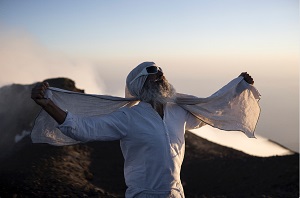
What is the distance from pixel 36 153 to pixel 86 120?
39.6ft

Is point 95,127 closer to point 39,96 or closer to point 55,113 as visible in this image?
point 55,113

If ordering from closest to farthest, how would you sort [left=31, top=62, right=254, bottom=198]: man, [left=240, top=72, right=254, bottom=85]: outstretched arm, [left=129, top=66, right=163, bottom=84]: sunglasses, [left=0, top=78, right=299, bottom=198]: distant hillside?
[left=31, top=62, right=254, bottom=198]: man
[left=129, top=66, right=163, bottom=84]: sunglasses
[left=240, top=72, right=254, bottom=85]: outstretched arm
[left=0, top=78, right=299, bottom=198]: distant hillside

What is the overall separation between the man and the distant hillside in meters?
6.98

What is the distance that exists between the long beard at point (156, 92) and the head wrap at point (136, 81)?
5cm

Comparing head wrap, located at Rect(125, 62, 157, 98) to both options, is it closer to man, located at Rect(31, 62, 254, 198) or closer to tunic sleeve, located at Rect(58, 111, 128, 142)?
man, located at Rect(31, 62, 254, 198)

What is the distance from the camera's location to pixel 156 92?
174 inches

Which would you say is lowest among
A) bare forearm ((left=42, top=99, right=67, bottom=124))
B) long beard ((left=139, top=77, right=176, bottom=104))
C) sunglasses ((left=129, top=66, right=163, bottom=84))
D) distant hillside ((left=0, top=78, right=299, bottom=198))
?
distant hillside ((left=0, top=78, right=299, bottom=198))

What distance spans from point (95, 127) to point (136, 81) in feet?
2.30

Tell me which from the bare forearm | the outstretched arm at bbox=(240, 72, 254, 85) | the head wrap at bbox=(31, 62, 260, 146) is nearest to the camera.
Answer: the bare forearm

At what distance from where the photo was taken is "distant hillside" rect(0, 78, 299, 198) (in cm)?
1217

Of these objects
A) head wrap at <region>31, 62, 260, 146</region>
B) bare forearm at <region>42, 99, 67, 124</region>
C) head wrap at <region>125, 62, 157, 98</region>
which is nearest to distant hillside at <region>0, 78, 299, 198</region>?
head wrap at <region>31, 62, 260, 146</region>

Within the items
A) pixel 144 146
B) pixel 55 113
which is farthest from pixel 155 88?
pixel 55 113

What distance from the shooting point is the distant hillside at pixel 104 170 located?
12.2m

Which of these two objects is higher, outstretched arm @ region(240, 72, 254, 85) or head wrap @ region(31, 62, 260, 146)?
outstretched arm @ region(240, 72, 254, 85)
